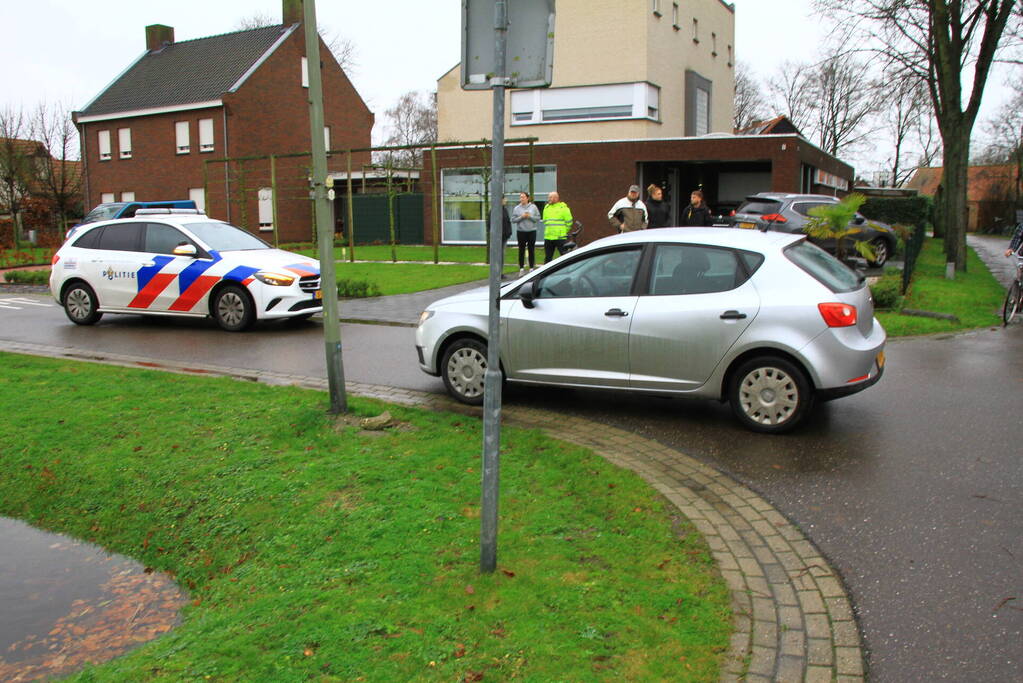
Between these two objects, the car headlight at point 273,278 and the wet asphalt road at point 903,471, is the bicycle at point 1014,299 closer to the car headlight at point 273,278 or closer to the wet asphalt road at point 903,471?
the wet asphalt road at point 903,471

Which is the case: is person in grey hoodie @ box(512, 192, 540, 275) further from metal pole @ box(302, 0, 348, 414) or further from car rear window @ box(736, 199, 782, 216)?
metal pole @ box(302, 0, 348, 414)

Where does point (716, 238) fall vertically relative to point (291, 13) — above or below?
below

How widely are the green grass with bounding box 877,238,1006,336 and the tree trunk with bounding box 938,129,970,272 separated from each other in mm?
560

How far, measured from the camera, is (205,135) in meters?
40.5

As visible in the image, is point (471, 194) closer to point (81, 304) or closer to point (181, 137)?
point (181, 137)

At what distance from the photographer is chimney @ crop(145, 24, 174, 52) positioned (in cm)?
4572

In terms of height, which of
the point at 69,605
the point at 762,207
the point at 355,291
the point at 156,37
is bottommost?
the point at 69,605

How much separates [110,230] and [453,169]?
70.6 ft

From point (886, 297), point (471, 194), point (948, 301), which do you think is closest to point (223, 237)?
point (886, 297)

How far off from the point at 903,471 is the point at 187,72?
43.1m

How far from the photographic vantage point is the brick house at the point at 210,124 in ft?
132

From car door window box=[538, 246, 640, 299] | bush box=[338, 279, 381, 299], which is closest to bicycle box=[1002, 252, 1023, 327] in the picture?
car door window box=[538, 246, 640, 299]

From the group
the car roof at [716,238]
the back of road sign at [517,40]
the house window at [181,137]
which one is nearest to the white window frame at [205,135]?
the house window at [181,137]

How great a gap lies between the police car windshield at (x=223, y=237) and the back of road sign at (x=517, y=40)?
9932mm
